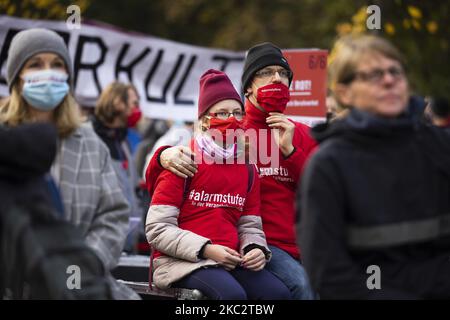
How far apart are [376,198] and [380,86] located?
504 millimetres

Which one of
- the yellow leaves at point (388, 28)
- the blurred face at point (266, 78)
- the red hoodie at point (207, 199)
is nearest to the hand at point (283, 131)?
the blurred face at point (266, 78)

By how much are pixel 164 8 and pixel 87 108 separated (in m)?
20.0

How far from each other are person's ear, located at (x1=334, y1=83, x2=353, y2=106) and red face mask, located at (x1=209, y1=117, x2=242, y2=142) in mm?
1680

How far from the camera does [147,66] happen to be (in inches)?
482

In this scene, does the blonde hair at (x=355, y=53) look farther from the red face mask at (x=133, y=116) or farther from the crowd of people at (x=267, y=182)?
the red face mask at (x=133, y=116)

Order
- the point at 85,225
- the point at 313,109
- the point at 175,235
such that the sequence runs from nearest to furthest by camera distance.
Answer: the point at 85,225 → the point at 175,235 → the point at 313,109

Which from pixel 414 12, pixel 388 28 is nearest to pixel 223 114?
pixel 388 28

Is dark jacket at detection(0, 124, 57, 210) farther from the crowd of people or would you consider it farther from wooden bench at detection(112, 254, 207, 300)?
wooden bench at detection(112, 254, 207, 300)

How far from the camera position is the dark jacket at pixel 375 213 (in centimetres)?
412

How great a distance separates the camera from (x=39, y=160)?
4.18m

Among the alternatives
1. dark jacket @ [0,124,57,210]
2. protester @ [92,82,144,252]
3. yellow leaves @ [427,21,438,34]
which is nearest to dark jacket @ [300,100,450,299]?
dark jacket @ [0,124,57,210]
